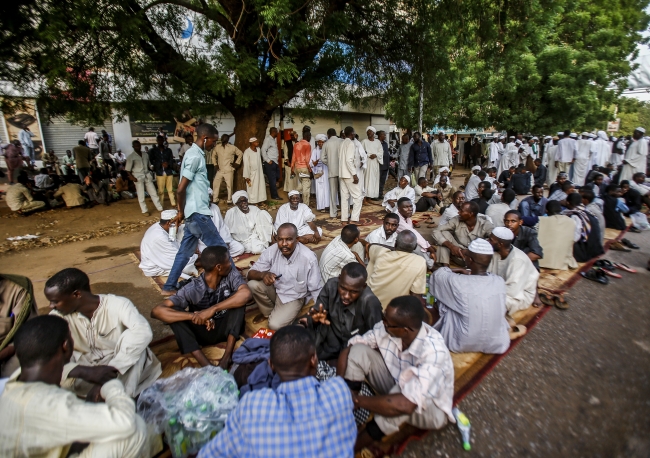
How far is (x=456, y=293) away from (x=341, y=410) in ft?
5.35

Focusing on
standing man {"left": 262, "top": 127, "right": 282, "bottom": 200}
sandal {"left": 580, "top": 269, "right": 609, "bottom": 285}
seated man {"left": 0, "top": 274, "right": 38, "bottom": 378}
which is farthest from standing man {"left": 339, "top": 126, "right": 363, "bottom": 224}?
seated man {"left": 0, "top": 274, "right": 38, "bottom": 378}

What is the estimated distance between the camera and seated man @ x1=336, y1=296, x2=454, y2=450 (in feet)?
6.49

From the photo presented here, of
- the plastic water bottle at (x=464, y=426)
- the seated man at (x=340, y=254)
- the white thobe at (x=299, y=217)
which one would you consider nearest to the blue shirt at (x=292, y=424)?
the plastic water bottle at (x=464, y=426)

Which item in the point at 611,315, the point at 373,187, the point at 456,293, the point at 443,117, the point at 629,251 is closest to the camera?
the point at 456,293

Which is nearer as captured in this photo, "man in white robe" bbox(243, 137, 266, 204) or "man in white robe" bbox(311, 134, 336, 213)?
"man in white robe" bbox(243, 137, 266, 204)

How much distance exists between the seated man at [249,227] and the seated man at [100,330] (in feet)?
10.7

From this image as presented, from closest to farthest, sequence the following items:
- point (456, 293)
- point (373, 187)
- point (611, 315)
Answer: point (456, 293), point (611, 315), point (373, 187)

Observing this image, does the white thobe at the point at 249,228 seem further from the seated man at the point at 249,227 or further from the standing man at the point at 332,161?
the standing man at the point at 332,161

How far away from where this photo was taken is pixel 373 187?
9422 millimetres

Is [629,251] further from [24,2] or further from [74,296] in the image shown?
[24,2]

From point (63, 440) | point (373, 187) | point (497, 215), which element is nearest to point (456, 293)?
point (63, 440)

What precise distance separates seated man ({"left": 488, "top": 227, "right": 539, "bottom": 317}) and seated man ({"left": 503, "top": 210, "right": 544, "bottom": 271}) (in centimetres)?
69

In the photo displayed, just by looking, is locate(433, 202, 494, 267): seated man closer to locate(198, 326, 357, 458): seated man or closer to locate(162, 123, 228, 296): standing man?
locate(162, 123, 228, 296): standing man

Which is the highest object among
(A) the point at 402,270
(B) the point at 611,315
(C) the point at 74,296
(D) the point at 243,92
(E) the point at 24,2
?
(E) the point at 24,2
